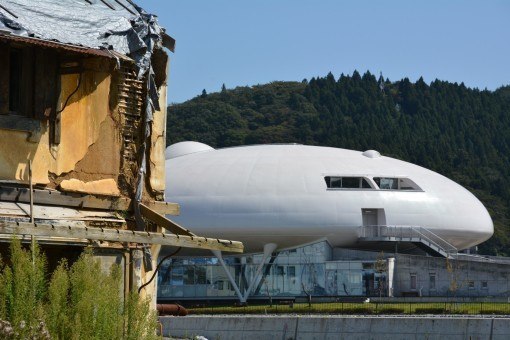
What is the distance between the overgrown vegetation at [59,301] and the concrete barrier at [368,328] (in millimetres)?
17089

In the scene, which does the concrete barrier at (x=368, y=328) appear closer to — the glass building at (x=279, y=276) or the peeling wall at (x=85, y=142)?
the peeling wall at (x=85, y=142)

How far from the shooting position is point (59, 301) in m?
9.32

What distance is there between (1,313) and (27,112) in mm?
2859

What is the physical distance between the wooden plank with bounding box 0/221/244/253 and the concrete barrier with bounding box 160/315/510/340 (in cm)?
1511

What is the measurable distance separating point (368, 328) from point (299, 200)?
5848cm

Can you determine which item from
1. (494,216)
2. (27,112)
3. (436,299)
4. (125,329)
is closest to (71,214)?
(27,112)

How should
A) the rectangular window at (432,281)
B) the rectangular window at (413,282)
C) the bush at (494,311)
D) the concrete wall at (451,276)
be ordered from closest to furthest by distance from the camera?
the bush at (494,311) → the concrete wall at (451,276) → the rectangular window at (432,281) → the rectangular window at (413,282)

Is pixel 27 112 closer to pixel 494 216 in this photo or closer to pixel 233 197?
pixel 233 197

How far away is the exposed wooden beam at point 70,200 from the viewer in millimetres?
10883

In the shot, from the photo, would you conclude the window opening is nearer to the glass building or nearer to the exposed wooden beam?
the glass building

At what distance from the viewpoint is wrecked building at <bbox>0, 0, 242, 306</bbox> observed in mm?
10891

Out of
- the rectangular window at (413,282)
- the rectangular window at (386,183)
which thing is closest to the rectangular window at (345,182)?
the rectangular window at (386,183)

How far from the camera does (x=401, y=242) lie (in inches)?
3519

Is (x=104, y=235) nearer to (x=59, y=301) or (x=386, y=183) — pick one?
(x=59, y=301)
